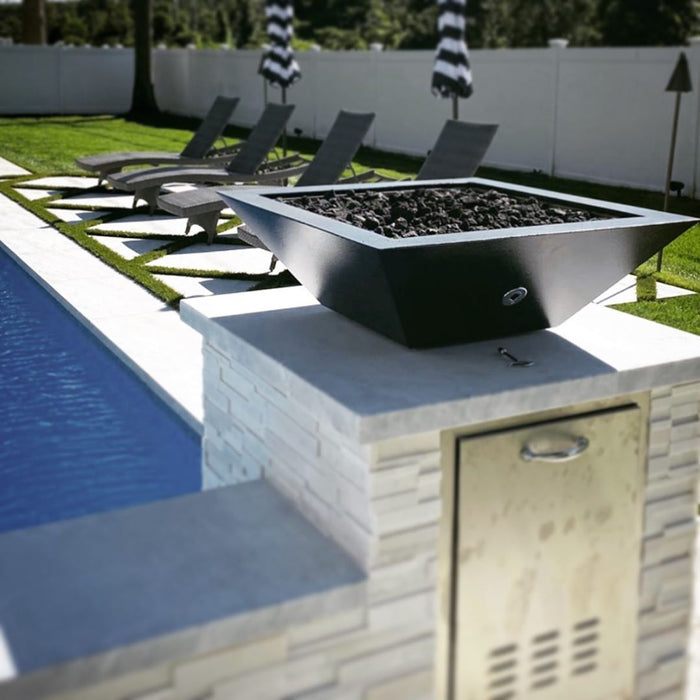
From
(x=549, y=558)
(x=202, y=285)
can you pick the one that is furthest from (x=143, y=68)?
(x=549, y=558)

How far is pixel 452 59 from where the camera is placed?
13859 millimetres

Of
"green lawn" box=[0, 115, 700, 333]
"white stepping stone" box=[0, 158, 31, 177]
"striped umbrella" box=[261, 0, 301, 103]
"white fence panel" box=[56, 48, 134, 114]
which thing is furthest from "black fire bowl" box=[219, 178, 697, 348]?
"white fence panel" box=[56, 48, 134, 114]

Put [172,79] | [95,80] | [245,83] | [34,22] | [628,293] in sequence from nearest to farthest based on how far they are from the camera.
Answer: [628,293], [245,83], [172,79], [95,80], [34,22]

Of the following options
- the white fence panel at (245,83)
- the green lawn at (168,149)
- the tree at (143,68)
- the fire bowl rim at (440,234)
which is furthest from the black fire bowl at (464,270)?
the tree at (143,68)

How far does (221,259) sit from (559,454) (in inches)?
241

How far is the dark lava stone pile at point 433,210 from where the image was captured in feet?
11.4

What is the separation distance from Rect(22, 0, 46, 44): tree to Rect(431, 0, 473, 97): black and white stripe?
838 inches

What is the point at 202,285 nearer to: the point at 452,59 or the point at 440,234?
the point at 440,234

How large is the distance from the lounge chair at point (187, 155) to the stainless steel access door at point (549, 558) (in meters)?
9.76

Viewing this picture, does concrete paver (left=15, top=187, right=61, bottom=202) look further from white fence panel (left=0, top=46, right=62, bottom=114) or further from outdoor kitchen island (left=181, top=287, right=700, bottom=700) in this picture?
white fence panel (left=0, top=46, right=62, bottom=114)

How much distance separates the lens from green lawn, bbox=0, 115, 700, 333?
7297 mm

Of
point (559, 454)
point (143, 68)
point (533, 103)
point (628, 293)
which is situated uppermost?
point (143, 68)

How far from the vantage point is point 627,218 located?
10.8 feet

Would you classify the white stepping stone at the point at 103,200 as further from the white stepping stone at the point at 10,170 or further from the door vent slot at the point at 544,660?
the door vent slot at the point at 544,660
